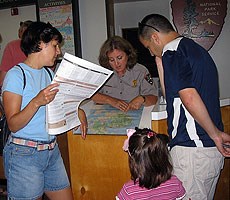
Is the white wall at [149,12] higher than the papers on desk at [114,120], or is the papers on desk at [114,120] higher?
the white wall at [149,12]

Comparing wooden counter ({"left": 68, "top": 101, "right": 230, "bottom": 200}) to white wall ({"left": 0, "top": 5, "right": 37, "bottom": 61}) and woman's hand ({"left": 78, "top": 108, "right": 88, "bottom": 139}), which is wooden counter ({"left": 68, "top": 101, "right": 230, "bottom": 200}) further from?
white wall ({"left": 0, "top": 5, "right": 37, "bottom": 61})

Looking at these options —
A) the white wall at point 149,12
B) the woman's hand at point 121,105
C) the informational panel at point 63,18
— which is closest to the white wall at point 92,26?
Result: the informational panel at point 63,18

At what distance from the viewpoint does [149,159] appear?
1354 millimetres

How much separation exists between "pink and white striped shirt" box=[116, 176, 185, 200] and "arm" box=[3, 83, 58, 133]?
A: 513mm

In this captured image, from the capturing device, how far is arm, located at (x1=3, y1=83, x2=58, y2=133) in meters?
1.40

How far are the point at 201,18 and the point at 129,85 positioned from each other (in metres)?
1.72

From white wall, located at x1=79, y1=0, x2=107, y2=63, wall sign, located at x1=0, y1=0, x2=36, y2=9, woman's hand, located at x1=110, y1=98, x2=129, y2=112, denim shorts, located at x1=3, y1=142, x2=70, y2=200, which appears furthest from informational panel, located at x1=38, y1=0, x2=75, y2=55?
denim shorts, located at x1=3, y1=142, x2=70, y2=200

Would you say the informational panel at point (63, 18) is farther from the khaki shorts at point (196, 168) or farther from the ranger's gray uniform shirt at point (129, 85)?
the khaki shorts at point (196, 168)

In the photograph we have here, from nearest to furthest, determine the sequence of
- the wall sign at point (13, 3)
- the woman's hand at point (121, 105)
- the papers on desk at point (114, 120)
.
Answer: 1. the papers on desk at point (114, 120)
2. the woman's hand at point (121, 105)
3. the wall sign at point (13, 3)

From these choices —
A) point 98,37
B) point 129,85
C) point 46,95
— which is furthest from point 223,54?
point 46,95

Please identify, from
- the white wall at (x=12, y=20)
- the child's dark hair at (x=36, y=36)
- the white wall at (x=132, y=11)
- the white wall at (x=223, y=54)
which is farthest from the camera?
the white wall at (x=132, y=11)

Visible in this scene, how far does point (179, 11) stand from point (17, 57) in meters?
1.97

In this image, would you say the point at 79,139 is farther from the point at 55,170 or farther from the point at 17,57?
the point at 17,57

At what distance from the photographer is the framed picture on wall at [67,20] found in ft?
12.1
